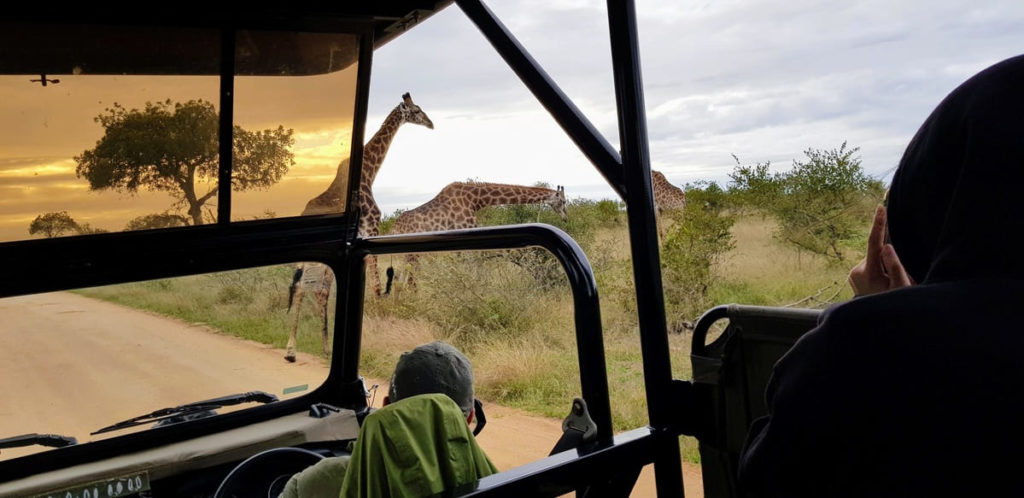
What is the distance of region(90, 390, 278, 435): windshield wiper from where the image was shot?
256 cm

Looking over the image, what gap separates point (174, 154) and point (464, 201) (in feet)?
23.1

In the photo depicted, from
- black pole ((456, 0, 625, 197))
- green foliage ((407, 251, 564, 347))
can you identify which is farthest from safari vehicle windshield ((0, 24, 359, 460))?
green foliage ((407, 251, 564, 347))

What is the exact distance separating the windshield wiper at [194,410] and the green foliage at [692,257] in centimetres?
595

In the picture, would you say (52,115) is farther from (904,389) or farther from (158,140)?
(904,389)

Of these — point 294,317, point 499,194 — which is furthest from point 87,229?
point 499,194

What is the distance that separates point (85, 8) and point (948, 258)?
213 cm

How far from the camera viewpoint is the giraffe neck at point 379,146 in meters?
8.39

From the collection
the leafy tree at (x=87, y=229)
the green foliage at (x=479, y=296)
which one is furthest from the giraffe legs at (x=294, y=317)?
the green foliage at (x=479, y=296)

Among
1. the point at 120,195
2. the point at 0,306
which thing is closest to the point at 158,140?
the point at 120,195

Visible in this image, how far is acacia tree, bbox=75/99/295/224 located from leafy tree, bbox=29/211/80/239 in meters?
0.12

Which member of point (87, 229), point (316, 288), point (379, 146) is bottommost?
point (316, 288)

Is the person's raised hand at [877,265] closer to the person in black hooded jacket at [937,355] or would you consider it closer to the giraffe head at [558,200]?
the person in black hooded jacket at [937,355]

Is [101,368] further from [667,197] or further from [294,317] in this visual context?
[667,197]

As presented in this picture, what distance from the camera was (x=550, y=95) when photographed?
189 cm
